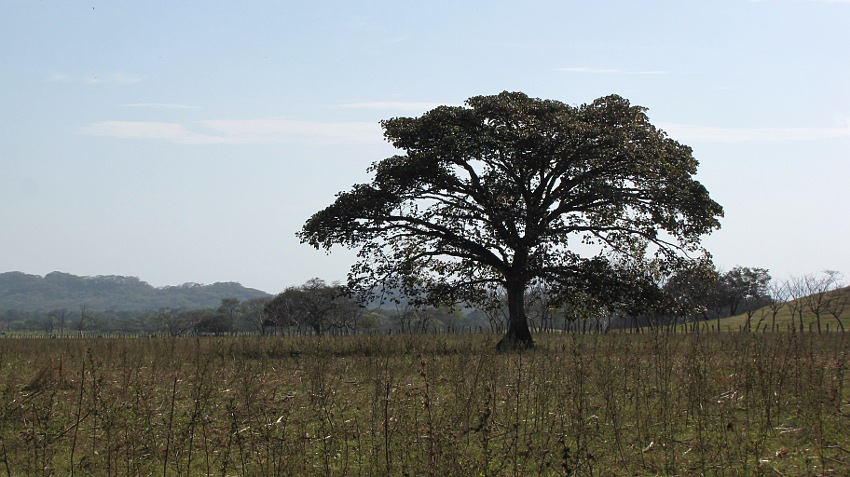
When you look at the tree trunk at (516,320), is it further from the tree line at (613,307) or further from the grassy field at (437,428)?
the grassy field at (437,428)

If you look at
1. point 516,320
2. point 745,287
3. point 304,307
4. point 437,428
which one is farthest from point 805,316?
point 437,428

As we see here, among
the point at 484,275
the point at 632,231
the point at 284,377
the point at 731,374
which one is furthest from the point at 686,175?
the point at 284,377

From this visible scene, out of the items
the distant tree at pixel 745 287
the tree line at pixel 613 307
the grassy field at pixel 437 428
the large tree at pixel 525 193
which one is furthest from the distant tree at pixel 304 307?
the grassy field at pixel 437 428

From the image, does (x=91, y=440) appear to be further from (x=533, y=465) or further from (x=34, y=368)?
(x=34, y=368)

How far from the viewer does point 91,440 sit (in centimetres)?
1023

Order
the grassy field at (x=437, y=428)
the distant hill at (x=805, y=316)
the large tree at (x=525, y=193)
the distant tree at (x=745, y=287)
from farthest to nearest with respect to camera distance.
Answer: the distant tree at (x=745, y=287)
the distant hill at (x=805, y=316)
the large tree at (x=525, y=193)
the grassy field at (x=437, y=428)

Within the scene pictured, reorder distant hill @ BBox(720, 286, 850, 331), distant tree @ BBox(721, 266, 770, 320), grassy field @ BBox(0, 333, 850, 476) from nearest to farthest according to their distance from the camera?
1. grassy field @ BBox(0, 333, 850, 476)
2. distant hill @ BBox(720, 286, 850, 331)
3. distant tree @ BBox(721, 266, 770, 320)

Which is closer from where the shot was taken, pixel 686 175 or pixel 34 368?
pixel 34 368

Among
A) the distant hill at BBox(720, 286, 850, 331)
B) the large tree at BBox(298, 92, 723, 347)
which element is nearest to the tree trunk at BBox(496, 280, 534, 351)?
the large tree at BBox(298, 92, 723, 347)

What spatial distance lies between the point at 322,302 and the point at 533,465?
89.6 metres

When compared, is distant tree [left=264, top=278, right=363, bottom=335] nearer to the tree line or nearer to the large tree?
the tree line

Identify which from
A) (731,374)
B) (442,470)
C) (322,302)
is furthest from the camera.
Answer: (322,302)

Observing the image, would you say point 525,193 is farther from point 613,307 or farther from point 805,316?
point 805,316

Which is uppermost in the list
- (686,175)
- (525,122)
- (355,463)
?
(525,122)
